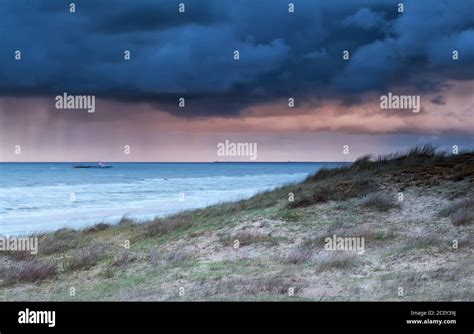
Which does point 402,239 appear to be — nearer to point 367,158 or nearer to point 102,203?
point 367,158

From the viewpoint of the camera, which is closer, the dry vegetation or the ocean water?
the dry vegetation

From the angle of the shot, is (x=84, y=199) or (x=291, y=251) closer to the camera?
(x=291, y=251)

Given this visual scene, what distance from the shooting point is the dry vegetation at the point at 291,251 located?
1031 centimetres

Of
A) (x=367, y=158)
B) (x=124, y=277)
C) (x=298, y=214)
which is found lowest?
(x=124, y=277)

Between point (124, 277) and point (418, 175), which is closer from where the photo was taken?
point (124, 277)

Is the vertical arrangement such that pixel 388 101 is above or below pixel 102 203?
above

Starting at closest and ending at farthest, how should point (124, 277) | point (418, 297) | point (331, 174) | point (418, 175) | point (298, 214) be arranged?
point (418, 297) < point (124, 277) < point (298, 214) < point (418, 175) < point (331, 174)

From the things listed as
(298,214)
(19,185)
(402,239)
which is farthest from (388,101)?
(19,185)

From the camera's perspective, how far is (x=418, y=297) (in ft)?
30.2

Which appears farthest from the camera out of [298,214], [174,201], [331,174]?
[174,201]

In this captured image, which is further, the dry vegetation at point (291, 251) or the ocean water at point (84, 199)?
the ocean water at point (84, 199)

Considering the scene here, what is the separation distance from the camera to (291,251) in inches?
527

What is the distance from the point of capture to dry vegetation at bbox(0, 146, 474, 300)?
406 inches
